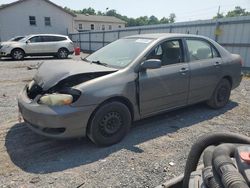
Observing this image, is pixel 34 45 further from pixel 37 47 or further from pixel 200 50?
pixel 200 50

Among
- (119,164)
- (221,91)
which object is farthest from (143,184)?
(221,91)

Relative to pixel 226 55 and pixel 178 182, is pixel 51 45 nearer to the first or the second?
pixel 226 55

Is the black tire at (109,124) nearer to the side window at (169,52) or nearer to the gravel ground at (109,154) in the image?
the gravel ground at (109,154)

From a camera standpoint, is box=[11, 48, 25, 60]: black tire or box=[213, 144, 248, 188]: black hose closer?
box=[213, 144, 248, 188]: black hose

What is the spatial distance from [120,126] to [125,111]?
250 mm

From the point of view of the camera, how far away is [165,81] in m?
4.23

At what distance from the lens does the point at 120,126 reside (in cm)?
379

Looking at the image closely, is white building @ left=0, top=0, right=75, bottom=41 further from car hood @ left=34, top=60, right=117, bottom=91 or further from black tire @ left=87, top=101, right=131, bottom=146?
black tire @ left=87, top=101, right=131, bottom=146

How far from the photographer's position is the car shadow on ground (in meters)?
3.28

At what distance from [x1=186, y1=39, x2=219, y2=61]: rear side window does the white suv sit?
13931 millimetres

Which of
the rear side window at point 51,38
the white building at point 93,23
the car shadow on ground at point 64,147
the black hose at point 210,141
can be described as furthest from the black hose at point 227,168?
the white building at point 93,23

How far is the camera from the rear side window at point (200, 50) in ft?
15.8

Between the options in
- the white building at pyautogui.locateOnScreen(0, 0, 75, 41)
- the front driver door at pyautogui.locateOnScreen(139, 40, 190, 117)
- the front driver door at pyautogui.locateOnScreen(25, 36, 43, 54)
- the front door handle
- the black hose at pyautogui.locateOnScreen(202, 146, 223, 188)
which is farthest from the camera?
the white building at pyautogui.locateOnScreen(0, 0, 75, 41)

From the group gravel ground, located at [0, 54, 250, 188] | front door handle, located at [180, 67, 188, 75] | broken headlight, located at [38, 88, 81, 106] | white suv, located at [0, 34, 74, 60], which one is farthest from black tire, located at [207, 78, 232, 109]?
white suv, located at [0, 34, 74, 60]
